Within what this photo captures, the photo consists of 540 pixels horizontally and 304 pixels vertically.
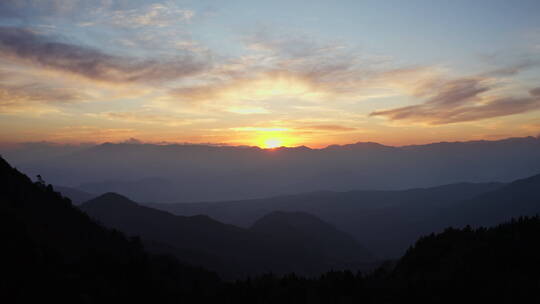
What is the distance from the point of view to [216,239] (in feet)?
440

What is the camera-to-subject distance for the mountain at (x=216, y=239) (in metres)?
117

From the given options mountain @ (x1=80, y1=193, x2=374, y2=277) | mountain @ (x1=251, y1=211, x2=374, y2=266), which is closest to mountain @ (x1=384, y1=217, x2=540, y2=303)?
mountain @ (x1=80, y1=193, x2=374, y2=277)

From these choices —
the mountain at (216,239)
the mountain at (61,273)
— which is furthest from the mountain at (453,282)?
the mountain at (216,239)

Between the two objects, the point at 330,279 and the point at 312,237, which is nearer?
the point at 330,279

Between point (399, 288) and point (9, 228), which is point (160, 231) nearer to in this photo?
point (9, 228)

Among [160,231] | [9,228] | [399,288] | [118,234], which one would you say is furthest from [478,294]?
[160,231]

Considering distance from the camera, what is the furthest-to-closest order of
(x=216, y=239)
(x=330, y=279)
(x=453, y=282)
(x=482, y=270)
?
(x=216, y=239), (x=330, y=279), (x=482, y=270), (x=453, y=282)

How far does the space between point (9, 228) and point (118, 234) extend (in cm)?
4556

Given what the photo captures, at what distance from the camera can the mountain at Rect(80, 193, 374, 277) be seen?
117 m

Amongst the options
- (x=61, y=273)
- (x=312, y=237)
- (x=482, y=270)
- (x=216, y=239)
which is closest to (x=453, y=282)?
(x=482, y=270)

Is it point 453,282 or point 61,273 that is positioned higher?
point 453,282

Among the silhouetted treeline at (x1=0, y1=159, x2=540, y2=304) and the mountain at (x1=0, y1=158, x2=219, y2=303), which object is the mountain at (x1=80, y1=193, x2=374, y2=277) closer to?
the mountain at (x1=0, y1=158, x2=219, y2=303)

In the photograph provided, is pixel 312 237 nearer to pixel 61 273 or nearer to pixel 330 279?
pixel 330 279

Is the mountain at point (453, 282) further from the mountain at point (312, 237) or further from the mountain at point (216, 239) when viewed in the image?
the mountain at point (312, 237)
